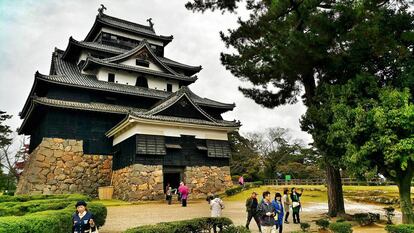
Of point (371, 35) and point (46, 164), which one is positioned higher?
point (371, 35)

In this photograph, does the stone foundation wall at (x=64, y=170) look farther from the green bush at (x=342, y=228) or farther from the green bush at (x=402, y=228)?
the green bush at (x=402, y=228)

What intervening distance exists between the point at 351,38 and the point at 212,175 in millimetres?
15933

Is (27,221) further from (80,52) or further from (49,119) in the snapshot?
(80,52)

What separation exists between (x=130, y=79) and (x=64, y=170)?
10572 mm

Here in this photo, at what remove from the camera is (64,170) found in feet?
78.8

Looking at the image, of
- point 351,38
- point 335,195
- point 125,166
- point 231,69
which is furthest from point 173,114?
point 351,38

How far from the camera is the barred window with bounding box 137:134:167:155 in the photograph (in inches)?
871

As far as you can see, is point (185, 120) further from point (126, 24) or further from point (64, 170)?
point (126, 24)

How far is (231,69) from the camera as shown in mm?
17359

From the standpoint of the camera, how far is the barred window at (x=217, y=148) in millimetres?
25453

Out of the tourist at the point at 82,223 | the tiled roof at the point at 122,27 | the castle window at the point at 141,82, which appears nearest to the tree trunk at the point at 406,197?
the tourist at the point at 82,223

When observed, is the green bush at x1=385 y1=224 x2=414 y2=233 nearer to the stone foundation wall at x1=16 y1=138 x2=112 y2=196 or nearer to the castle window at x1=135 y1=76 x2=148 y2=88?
the stone foundation wall at x1=16 y1=138 x2=112 y2=196

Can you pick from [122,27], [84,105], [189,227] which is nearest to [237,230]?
[189,227]

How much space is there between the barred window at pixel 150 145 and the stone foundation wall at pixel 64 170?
5489 millimetres
